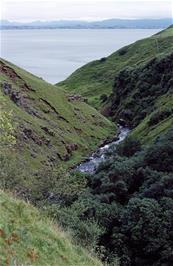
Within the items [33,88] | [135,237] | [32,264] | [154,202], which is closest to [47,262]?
[32,264]

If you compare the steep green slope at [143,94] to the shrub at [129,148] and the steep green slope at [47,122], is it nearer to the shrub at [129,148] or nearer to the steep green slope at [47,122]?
the steep green slope at [47,122]

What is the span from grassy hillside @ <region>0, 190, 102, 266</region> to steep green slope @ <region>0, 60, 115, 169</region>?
72504 mm

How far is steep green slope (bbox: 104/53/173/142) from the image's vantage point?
130 metres

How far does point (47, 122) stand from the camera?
121 metres

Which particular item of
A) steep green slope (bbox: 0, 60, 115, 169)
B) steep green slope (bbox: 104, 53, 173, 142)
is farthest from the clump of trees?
steep green slope (bbox: 104, 53, 173, 142)

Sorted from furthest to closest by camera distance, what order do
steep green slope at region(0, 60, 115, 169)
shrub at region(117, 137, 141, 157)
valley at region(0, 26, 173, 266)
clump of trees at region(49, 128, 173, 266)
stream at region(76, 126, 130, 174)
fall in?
1. steep green slope at region(0, 60, 115, 169)
2. stream at region(76, 126, 130, 174)
3. shrub at region(117, 137, 141, 157)
4. clump of trees at region(49, 128, 173, 266)
5. valley at region(0, 26, 173, 266)

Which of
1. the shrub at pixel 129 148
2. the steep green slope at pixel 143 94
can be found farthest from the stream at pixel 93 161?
the steep green slope at pixel 143 94

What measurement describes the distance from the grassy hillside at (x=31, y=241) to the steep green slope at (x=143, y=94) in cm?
9192

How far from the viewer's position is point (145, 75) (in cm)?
15600

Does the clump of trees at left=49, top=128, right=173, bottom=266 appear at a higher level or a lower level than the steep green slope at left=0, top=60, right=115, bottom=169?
higher

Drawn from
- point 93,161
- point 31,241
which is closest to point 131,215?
point 31,241

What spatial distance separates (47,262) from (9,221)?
2761 millimetres

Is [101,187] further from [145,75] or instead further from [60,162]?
[145,75]

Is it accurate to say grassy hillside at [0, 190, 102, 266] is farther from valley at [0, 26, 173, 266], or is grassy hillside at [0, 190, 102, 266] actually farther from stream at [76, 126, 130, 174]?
stream at [76, 126, 130, 174]
